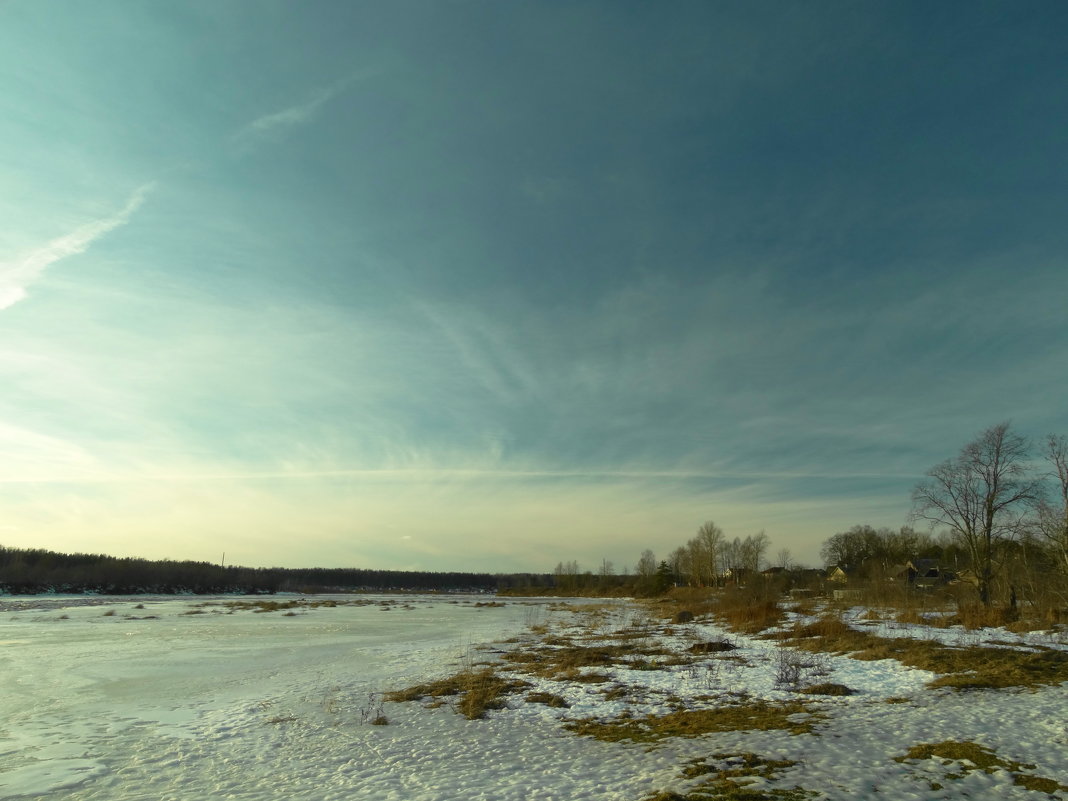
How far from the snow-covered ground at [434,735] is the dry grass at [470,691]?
1.52 feet

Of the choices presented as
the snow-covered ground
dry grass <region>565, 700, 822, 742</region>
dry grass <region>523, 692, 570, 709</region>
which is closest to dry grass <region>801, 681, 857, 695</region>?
the snow-covered ground

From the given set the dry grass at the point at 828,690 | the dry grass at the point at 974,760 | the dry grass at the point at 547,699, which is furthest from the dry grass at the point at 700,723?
the dry grass at the point at 974,760

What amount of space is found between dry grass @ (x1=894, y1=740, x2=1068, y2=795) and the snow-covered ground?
168 mm

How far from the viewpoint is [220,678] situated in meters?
20.7

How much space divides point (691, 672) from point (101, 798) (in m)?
15.2

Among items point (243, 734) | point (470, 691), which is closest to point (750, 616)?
point (470, 691)

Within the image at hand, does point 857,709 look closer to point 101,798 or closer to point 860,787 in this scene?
point 860,787

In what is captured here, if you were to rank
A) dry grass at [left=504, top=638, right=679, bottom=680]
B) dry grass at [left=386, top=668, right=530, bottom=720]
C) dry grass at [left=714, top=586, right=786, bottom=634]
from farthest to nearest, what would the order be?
dry grass at [left=714, top=586, right=786, bottom=634], dry grass at [left=504, top=638, right=679, bottom=680], dry grass at [left=386, top=668, right=530, bottom=720]

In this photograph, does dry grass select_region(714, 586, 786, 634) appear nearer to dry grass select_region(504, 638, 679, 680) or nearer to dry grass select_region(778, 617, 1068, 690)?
dry grass select_region(778, 617, 1068, 690)

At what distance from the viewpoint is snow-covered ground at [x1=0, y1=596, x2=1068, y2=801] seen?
9.62 meters

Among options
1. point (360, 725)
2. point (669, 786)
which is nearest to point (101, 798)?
point (360, 725)

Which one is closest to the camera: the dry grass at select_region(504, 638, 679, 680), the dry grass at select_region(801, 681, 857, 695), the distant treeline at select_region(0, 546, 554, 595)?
the dry grass at select_region(801, 681, 857, 695)

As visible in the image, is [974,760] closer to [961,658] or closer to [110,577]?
[961,658]

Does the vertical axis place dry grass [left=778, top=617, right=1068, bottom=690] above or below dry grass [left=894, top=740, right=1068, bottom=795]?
below
